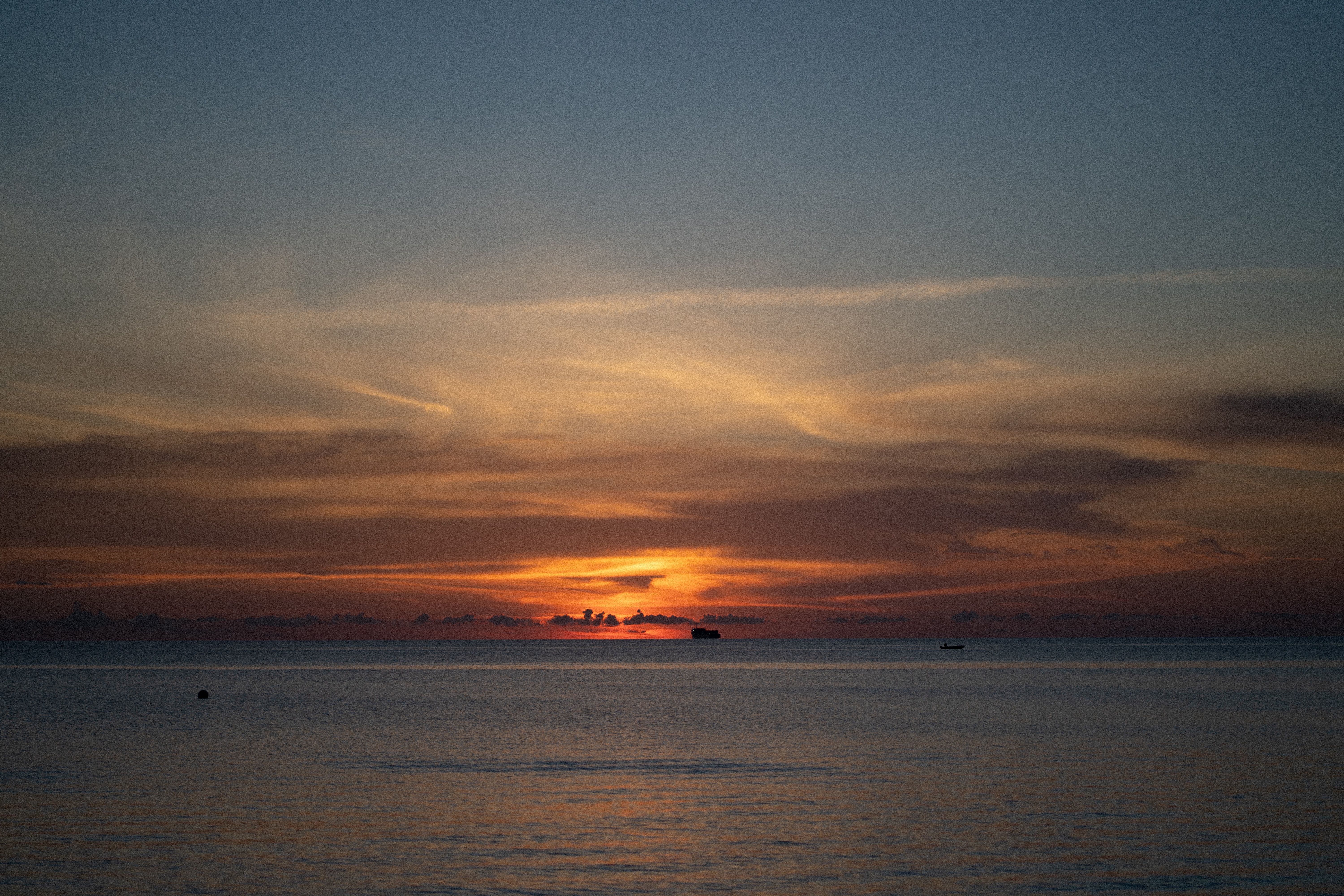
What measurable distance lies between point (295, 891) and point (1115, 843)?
2588 centimetres

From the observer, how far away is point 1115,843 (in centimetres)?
3875

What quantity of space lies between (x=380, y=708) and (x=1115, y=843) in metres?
84.2

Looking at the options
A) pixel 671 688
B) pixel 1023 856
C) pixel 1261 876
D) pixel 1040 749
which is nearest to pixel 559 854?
pixel 1023 856

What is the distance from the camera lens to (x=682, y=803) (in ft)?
156

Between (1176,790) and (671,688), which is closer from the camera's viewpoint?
(1176,790)

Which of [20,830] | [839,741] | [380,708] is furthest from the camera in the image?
[380,708]

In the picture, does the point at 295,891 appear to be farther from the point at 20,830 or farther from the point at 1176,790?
the point at 1176,790

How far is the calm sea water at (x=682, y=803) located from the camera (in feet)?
113

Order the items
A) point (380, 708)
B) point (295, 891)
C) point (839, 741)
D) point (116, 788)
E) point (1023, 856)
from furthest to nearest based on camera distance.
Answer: point (380, 708) < point (839, 741) < point (116, 788) < point (1023, 856) < point (295, 891)

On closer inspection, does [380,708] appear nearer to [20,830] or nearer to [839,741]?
[839,741]

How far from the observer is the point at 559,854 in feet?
123

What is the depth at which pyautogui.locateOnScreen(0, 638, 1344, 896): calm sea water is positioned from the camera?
3459cm

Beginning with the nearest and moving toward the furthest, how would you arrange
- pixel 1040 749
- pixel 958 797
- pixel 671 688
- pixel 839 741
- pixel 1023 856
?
pixel 1023 856 → pixel 958 797 → pixel 1040 749 → pixel 839 741 → pixel 671 688

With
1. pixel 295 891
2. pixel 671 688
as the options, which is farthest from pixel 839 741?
pixel 671 688
